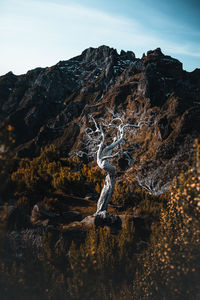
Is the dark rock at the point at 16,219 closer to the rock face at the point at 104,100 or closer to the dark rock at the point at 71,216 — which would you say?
the dark rock at the point at 71,216

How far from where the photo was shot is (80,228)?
8.81m

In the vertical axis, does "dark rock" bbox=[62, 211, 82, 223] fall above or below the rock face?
below

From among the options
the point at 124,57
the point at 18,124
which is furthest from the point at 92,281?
the point at 124,57

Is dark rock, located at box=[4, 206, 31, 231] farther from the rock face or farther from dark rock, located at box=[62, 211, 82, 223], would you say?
the rock face

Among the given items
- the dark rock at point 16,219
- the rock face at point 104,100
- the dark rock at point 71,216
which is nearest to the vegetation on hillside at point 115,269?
the dark rock at point 16,219

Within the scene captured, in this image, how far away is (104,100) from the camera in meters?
114

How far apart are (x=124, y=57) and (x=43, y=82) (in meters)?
67.8

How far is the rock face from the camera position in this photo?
67750 millimetres

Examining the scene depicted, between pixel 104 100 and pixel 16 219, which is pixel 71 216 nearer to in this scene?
pixel 16 219

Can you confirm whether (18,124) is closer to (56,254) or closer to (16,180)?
(16,180)

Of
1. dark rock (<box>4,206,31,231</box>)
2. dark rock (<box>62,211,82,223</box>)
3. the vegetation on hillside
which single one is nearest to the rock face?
dark rock (<box>62,211,82,223</box>)

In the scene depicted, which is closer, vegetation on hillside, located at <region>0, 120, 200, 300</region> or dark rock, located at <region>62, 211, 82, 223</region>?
vegetation on hillside, located at <region>0, 120, 200, 300</region>

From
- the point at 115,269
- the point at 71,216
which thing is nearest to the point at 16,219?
the point at 71,216

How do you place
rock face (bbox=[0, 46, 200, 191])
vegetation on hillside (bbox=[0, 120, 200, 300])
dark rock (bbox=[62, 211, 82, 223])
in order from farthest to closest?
rock face (bbox=[0, 46, 200, 191]), dark rock (bbox=[62, 211, 82, 223]), vegetation on hillside (bbox=[0, 120, 200, 300])
